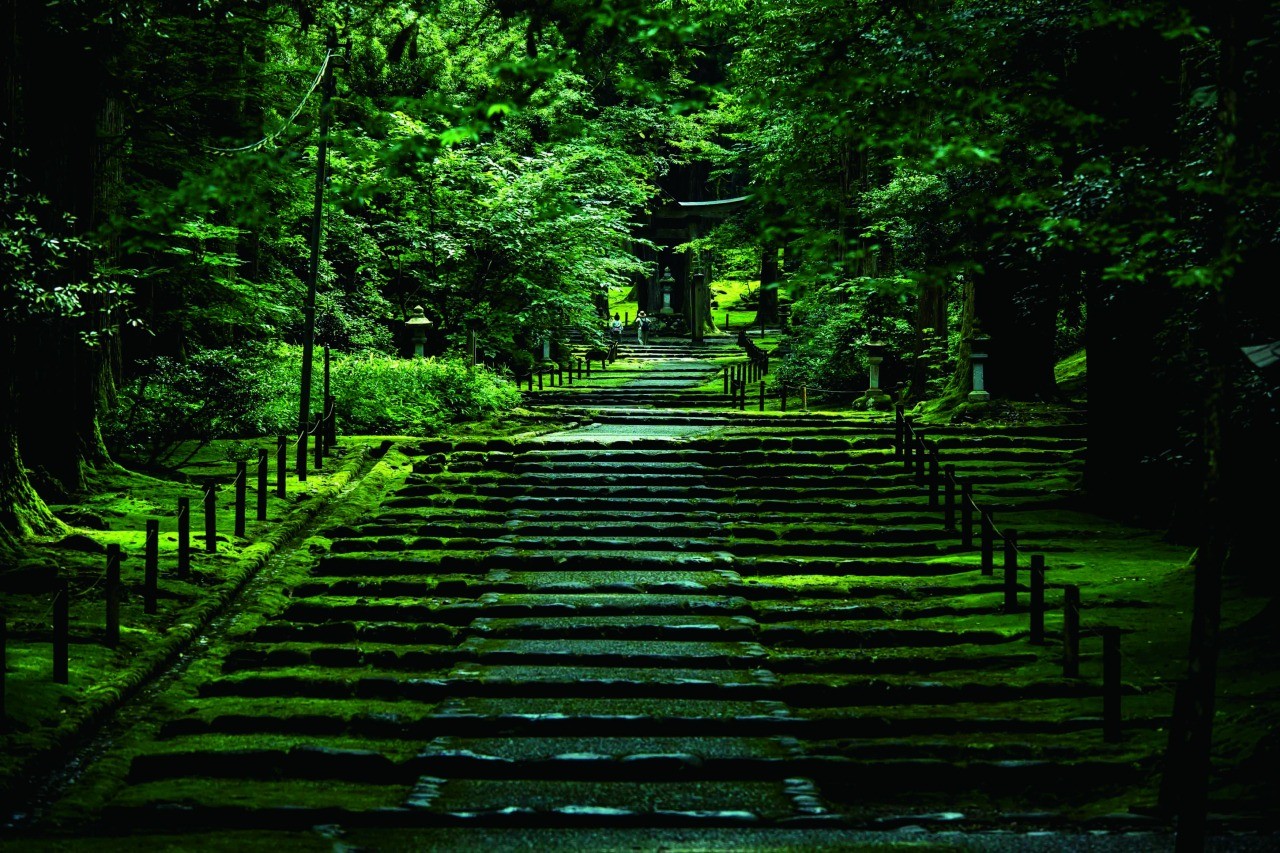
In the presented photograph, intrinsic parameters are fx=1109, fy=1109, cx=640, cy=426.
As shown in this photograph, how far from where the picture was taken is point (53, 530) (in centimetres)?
1185

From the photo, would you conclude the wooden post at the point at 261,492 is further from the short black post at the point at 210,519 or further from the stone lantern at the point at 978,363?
the stone lantern at the point at 978,363

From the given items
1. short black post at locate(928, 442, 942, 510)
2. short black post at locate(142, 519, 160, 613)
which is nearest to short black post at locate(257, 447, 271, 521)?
short black post at locate(142, 519, 160, 613)

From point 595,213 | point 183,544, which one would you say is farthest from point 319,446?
point 595,213

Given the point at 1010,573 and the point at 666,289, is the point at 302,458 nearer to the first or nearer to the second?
A: the point at 1010,573

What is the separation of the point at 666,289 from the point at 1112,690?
142 feet

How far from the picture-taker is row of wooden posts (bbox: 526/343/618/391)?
97.6 feet

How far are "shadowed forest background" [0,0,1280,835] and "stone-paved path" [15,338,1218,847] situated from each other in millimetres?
2300

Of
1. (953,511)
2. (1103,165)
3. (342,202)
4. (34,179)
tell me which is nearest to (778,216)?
(1103,165)

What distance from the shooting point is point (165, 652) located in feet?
Answer: 31.3

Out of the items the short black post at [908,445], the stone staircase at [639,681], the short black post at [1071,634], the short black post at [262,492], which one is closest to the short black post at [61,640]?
the stone staircase at [639,681]

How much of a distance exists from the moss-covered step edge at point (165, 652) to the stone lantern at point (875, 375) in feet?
43.2

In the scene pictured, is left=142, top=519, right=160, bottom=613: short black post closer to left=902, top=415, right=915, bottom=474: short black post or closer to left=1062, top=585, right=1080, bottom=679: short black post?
left=1062, top=585, right=1080, bottom=679: short black post

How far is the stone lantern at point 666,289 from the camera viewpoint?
161ft

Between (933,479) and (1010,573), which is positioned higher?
(933,479)
